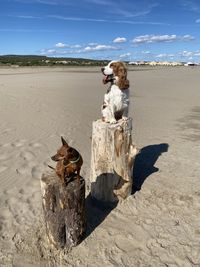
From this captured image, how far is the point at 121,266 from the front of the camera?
4.00 metres

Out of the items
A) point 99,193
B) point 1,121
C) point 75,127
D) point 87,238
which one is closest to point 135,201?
point 99,193

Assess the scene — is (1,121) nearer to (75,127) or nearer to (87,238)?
(75,127)

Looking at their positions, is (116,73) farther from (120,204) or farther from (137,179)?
(137,179)

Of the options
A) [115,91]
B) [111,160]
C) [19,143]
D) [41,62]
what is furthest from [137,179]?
[41,62]

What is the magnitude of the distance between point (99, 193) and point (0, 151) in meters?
3.39

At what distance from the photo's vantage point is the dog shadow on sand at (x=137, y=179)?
489 cm

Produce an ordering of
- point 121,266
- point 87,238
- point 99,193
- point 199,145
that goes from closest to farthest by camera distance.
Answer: point 121,266, point 87,238, point 99,193, point 199,145

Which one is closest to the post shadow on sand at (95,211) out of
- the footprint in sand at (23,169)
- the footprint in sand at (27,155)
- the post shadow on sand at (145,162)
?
the post shadow on sand at (145,162)

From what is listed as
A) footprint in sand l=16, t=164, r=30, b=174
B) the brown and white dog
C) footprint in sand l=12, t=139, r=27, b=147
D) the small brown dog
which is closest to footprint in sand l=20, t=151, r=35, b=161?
footprint in sand l=16, t=164, r=30, b=174

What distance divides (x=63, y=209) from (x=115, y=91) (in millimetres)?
2108

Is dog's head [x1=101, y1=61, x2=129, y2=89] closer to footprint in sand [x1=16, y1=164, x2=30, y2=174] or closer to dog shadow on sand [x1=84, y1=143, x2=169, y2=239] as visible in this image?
dog shadow on sand [x1=84, y1=143, x2=169, y2=239]

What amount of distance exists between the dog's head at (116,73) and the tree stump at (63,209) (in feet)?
5.92

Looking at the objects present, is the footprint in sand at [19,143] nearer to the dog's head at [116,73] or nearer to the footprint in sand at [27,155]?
the footprint in sand at [27,155]

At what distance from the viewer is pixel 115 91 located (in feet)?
17.6
